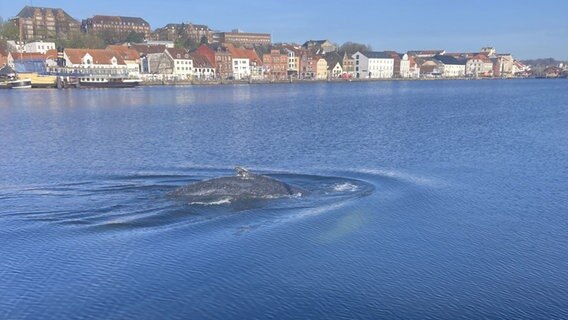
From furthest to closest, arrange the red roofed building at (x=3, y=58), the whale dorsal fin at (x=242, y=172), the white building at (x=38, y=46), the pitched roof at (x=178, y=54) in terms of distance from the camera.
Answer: the white building at (x=38, y=46), the pitched roof at (x=178, y=54), the red roofed building at (x=3, y=58), the whale dorsal fin at (x=242, y=172)

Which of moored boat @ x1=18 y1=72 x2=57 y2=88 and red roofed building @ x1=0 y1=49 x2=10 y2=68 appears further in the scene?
red roofed building @ x1=0 y1=49 x2=10 y2=68

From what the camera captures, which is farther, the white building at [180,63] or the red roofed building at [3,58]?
the white building at [180,63]

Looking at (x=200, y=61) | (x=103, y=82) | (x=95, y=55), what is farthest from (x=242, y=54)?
(x=103, y=82)

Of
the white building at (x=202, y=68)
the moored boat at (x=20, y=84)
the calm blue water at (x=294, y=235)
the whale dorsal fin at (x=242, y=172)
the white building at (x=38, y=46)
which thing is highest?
the white building at (x=38, y=46)

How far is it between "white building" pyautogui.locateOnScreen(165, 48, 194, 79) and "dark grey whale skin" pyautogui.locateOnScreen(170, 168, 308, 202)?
155 metres

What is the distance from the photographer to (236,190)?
23250 mm

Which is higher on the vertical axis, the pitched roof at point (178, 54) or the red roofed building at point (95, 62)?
the pitched roof at point (178, 54)

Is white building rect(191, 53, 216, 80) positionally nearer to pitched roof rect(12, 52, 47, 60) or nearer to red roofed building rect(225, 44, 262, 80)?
red roofed building rect(225, 44, 262, 80)

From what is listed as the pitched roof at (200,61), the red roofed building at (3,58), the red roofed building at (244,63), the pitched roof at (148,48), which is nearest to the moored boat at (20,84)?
the red roofed building at (3,58)

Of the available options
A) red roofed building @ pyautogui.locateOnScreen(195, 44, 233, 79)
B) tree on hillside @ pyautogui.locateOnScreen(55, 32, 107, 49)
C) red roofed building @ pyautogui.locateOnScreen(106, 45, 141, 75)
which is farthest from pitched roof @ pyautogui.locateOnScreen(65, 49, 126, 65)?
red roofed building @ pyautogui.locateOnScreen(195, 44, 233, 79)

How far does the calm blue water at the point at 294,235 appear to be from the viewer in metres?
14.1

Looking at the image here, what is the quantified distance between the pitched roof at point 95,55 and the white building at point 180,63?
15492 mm

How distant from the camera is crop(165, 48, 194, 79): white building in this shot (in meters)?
173

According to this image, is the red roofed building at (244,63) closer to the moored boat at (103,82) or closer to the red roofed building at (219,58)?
the red roofed building at (219,58)
